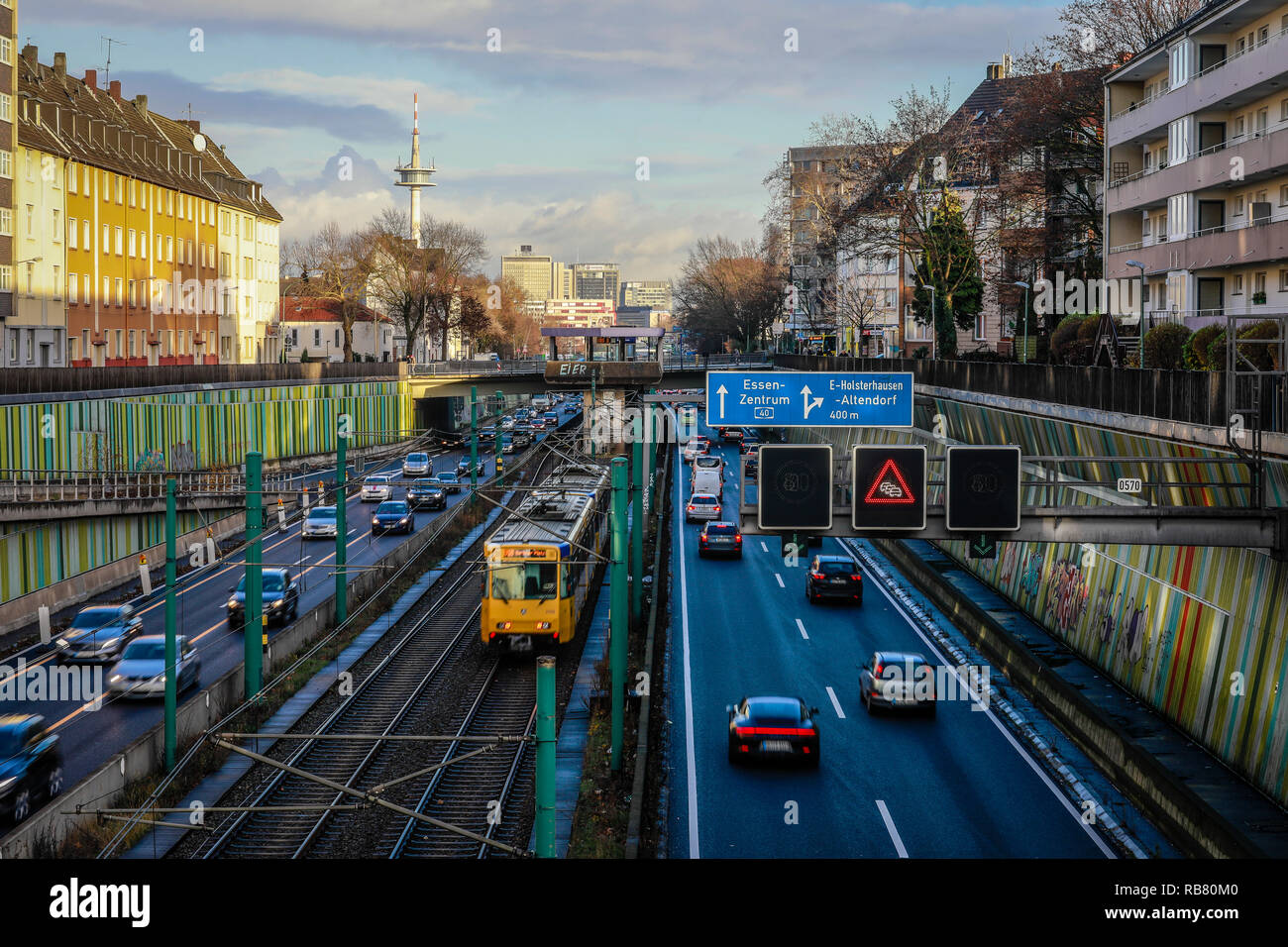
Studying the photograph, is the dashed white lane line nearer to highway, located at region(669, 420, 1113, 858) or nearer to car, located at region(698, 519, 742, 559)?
highway, located at region(669, 420, 1113, 858)

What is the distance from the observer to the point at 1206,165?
132 feet

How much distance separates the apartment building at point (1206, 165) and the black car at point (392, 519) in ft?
96.0

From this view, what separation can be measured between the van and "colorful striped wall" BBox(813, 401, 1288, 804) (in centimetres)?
2794

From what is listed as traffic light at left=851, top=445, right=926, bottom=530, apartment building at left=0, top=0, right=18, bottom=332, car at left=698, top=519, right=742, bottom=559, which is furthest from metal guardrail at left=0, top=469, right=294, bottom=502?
traffic light at left=851, top=445, right=926, bottom=530

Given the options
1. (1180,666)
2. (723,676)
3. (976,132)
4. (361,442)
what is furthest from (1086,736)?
(361,442)

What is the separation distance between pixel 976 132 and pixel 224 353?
51.5m

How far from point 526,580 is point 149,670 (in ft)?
28.1

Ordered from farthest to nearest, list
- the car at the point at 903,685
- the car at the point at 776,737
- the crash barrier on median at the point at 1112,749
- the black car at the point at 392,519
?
1. the black car at the point at 392,519
2. the car at the point at 903,685
3. the car at the point at 776,737
4. the crash barrier on median at the point at 1112,749

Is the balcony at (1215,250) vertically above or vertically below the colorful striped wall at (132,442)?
above

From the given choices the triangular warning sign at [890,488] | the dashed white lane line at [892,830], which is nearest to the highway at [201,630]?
the dashed white lane line at [892,830]

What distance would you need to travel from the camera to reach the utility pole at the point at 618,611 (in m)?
22.8

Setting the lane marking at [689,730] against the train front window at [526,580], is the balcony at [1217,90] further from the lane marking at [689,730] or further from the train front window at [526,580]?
the train front window at [526,580]

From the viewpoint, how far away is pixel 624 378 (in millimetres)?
73750

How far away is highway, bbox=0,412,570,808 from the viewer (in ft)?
81.9
